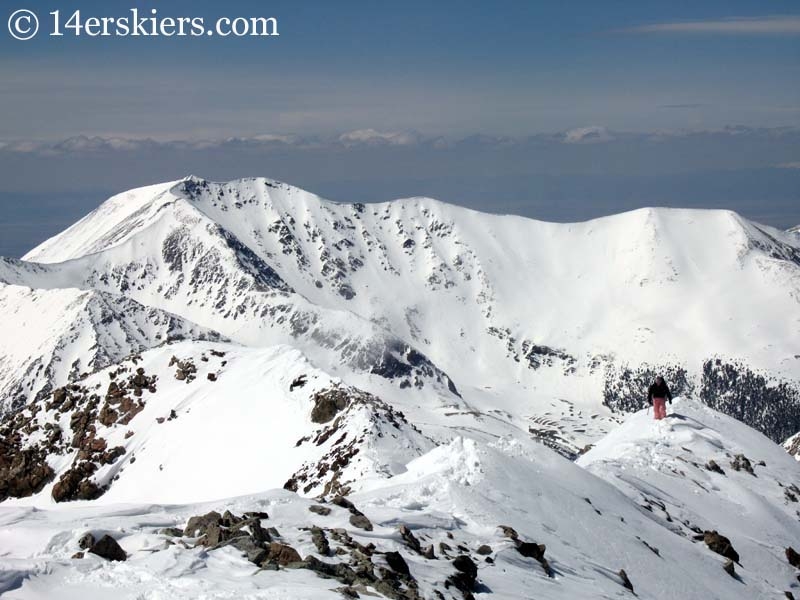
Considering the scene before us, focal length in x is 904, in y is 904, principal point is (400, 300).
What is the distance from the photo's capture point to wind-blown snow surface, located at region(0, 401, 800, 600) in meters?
19.9

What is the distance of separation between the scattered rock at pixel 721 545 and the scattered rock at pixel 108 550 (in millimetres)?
22199

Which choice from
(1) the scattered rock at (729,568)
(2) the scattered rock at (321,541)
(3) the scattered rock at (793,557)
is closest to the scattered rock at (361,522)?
(2) the scattered rock at (321,541)

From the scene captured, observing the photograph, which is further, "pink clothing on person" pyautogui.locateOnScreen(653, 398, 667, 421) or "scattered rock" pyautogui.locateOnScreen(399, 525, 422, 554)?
"pink clothing on person" pyautogui.locateOnScreen(653, 398, 667, 421)

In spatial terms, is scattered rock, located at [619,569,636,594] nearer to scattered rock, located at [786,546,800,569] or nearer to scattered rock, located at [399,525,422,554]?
scattered rock, located at [399,525,422,554]

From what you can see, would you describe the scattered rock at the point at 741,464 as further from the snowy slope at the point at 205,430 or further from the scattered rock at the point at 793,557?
the snowy slope at the point at 205,430

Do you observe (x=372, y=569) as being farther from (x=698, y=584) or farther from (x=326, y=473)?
(x=326, y=473)

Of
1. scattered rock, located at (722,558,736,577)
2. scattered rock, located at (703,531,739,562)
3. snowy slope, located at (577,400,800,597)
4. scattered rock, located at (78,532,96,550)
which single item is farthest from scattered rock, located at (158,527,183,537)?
scattered rock, located at (703,531,739,562)

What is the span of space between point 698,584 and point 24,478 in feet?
181

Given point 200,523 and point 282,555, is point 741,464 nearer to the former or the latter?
point 200,523

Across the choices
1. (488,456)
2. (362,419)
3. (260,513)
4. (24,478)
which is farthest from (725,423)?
(24,478)

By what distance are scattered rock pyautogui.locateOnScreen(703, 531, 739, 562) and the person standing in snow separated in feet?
54.2

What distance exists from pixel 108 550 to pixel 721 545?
22909 millimetres

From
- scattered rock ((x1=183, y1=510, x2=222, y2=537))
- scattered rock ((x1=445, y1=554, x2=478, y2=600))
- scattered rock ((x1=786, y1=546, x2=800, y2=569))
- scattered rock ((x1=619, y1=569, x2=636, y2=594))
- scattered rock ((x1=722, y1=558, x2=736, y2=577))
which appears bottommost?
scattered rock ((x1=786, y1=546, x2=800, y2=569))

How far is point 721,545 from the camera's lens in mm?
Result: 34031
